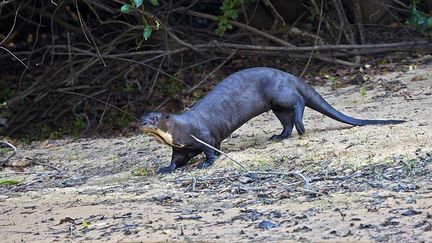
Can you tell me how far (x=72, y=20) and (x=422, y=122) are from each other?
5.21 meters

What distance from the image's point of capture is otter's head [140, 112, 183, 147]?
7.10 metres

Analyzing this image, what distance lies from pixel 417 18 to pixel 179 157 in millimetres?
3741

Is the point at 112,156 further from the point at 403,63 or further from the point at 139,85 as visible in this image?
the point at 403,63

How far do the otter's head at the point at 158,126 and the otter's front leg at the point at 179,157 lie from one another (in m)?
0.12

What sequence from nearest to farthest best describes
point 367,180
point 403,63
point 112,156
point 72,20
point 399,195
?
point 399,195 < point 367,180 < point 112,156 < point 403,63 < point 72,20

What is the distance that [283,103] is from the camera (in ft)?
25.5

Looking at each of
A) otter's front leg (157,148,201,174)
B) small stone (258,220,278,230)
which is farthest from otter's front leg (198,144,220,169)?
small stone (258,220,278,230)

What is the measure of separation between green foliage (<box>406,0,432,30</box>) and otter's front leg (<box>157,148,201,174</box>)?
3.54m

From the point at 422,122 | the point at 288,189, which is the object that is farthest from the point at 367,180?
the point at 422,122

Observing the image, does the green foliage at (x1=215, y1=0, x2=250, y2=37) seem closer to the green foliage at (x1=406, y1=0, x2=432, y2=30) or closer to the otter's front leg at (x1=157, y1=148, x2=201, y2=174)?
the green foliage at (x1=406, y1=0, x2=432, y2=30)

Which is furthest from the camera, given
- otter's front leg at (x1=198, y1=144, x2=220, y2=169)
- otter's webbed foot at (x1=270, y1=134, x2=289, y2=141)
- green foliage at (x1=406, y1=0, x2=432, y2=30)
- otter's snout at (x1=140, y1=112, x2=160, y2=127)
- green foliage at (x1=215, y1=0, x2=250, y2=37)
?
green foliage at (x1=406, y1=0, x2=432, y2=30)

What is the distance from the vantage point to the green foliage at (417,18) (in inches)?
397

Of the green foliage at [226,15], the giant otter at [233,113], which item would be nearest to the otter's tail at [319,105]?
the giant otter at [233,113]

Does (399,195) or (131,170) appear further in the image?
(131,170)
